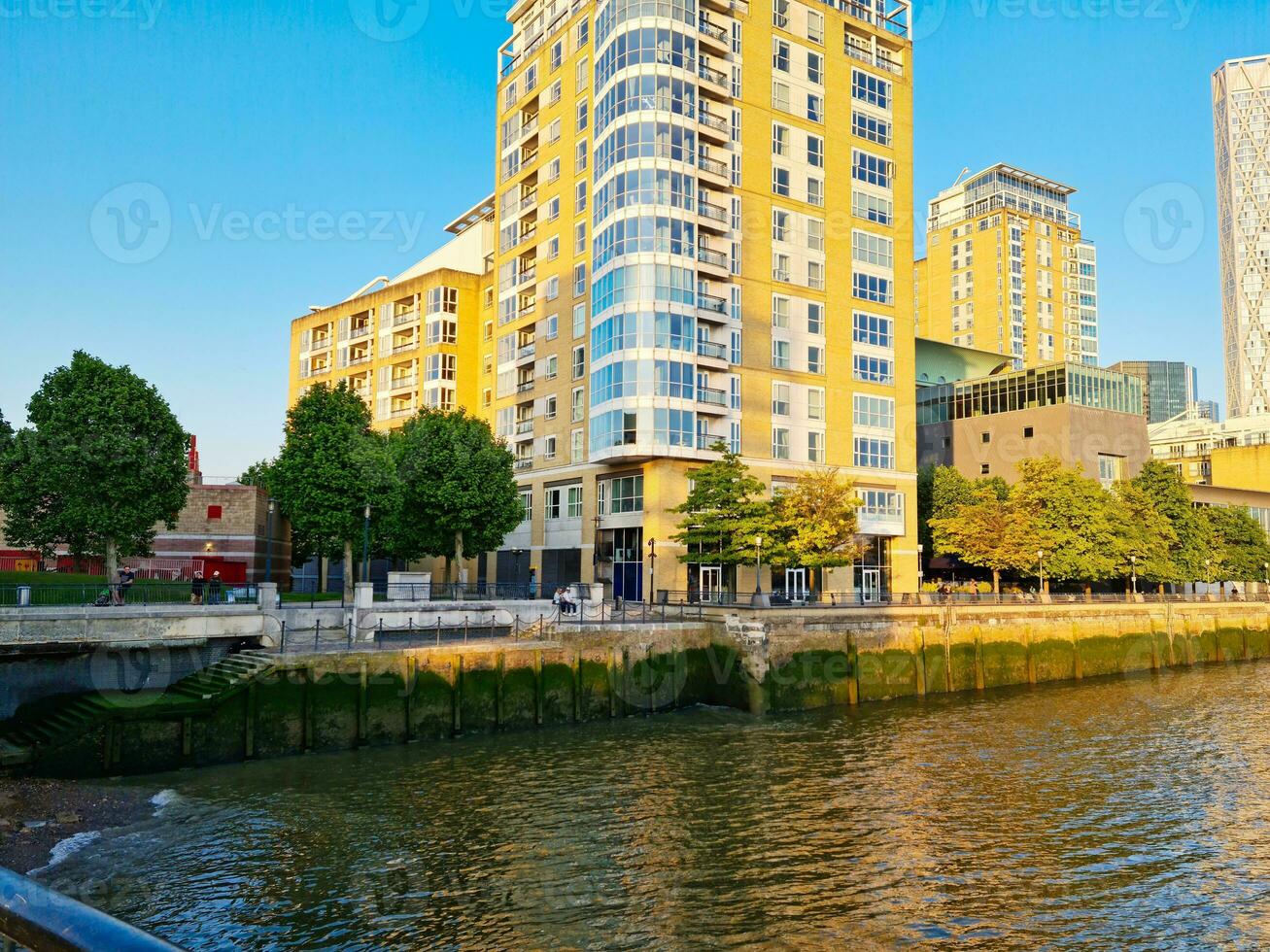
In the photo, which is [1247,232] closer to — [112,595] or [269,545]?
[269,545]

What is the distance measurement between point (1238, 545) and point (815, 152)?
2267 inches

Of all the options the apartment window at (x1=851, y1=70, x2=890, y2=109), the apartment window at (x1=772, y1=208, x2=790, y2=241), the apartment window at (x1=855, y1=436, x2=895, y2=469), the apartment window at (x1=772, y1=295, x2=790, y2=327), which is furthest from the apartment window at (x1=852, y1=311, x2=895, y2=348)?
the apartment window at (x1=851, y1=70, x2=890, y2=109)

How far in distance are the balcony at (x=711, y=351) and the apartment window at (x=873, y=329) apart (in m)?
12.5

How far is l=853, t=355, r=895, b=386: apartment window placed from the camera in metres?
66.0

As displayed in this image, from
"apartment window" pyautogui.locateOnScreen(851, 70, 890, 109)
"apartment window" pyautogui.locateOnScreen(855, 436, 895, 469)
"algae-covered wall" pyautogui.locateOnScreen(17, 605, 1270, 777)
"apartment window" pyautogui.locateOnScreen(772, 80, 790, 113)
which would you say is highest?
"apartment window" pyautogui.locateOnScreen(851, 70, 890, 109)

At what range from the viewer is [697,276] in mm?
58031

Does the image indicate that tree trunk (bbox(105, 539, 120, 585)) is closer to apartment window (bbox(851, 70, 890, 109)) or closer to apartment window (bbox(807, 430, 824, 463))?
apartment window (bbox(807, 430, 824, 463))

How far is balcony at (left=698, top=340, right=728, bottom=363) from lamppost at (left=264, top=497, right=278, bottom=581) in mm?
30714

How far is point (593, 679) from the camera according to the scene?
123 feet

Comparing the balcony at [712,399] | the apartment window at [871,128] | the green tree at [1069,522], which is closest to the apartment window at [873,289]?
the apartment window at [871,128]

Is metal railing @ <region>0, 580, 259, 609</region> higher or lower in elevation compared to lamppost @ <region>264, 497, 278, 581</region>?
lower

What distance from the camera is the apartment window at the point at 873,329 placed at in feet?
217

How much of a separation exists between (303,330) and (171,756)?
8374 cm

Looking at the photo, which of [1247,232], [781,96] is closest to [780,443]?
[781,96]
